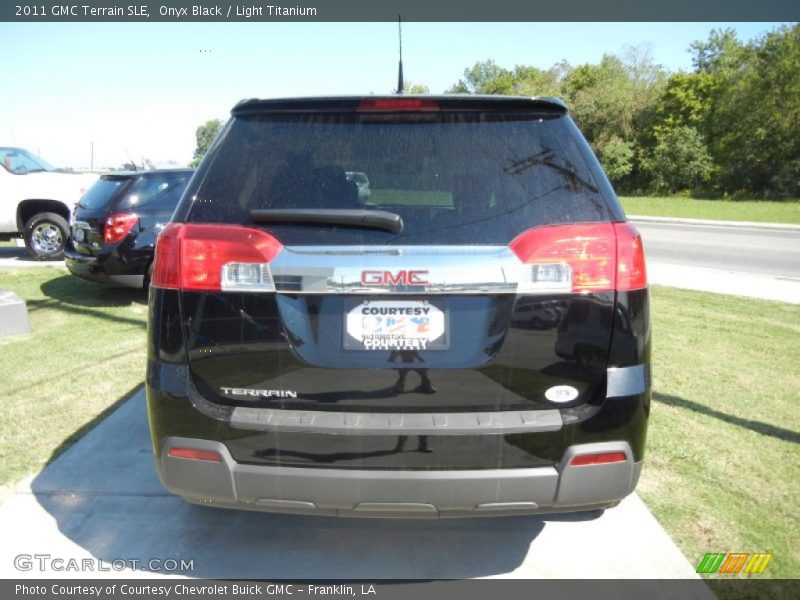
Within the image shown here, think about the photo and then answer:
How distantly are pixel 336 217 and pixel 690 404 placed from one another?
3.43 meters

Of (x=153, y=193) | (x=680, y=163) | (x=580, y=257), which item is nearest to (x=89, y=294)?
(x=153, y=193)

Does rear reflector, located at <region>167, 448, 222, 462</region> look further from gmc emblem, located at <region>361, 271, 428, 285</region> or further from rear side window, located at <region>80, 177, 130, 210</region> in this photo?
rear side window, located at <region>80, 177, 130, 210</region>

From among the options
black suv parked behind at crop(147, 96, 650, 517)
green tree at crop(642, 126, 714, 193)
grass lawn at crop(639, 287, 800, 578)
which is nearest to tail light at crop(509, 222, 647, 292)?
black suv parked behind at crop(147, 96, 650, 517)

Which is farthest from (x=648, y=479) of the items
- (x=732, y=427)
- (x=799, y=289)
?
(x=799, y=289)

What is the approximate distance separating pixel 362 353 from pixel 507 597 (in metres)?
1.20

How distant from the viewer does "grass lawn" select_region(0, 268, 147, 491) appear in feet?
13.1

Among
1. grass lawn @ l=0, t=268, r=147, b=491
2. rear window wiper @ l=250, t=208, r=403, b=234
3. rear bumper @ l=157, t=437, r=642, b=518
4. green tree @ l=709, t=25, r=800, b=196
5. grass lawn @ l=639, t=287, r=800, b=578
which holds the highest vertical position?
green tree @ l=709, t=25, r=800, b=196

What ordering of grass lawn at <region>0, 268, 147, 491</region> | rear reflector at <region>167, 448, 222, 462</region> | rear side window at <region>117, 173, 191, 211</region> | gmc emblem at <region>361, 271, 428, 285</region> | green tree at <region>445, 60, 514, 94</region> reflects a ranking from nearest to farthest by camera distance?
gmc emblem at <region>361, 271, 428, 285</region>
rear reflector at <region>167, 448, 222, 462</region>
grass lawn at <region>0, 268, 147, 491</region>
rear side window at <region>117, 173, 191, 211</region>
green tree at <region>445, 60, 514, 94</region>

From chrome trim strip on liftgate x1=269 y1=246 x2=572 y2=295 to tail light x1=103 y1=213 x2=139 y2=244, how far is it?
6206 millimetres

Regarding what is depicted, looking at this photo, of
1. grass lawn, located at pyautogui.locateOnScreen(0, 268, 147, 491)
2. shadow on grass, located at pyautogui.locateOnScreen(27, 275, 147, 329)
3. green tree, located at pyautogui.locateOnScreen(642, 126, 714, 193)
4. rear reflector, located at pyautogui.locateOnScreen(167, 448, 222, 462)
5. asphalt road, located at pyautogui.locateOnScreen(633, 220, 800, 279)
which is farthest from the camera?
green tree, located at pyautogui.locateOnScreen(642, 126, 714, 193)

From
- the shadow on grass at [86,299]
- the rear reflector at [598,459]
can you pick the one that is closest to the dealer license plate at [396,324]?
the rear reflector at [598,459]

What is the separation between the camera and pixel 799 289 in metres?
9.46

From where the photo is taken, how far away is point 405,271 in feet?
7.06

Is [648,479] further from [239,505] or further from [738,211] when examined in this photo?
[738,211]
